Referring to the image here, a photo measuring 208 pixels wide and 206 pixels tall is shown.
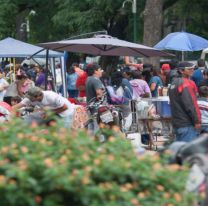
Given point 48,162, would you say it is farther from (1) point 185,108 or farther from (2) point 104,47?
(2) point 104,47

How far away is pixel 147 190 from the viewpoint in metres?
4.30

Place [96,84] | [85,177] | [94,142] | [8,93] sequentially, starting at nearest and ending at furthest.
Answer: [85,177]
[94,142]
[96,84]
[8,93]

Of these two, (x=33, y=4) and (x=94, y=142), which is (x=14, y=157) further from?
(x=33, y=4)

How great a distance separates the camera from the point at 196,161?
488cm

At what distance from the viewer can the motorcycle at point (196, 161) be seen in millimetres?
4789

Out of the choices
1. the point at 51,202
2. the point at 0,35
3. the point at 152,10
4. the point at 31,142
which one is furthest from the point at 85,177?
the point at 0,35

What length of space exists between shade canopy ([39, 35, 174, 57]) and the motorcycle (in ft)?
33.2

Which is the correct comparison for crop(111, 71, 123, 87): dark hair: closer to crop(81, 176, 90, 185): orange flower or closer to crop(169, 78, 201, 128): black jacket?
crop(169, 78, 201, 128): black jacket

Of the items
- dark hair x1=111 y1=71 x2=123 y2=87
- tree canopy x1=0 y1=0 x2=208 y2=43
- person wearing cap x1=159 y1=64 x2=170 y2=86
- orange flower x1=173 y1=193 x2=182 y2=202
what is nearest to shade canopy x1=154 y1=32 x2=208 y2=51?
person wearing cap x1=159 y1=64 x2=170 y2=86

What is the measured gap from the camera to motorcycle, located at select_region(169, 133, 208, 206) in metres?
4.79

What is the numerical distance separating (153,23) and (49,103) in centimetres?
1540

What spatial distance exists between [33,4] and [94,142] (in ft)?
123

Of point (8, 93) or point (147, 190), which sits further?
point (8, 93)

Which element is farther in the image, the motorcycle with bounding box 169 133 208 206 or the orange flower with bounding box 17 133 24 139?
the motorcycle with bounding box 169 133 208 206
